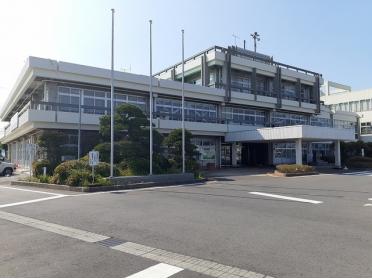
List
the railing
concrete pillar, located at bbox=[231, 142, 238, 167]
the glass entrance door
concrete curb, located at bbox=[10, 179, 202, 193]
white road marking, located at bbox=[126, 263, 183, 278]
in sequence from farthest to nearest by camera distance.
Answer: the glass entrance door
concrete pillar, located at bbox=[231, 142, 238, 167]
the railing
concrete curb, located at bbox=[10, 179, 202, 193]
white road marking, located at bbox=[126, 263, 183, 278]

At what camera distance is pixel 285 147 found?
4162 cm

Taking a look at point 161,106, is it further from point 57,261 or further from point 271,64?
point 57,261

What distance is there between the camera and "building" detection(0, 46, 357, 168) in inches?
1068

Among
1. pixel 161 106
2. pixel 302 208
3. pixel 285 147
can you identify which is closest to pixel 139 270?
→ pixel 302 208

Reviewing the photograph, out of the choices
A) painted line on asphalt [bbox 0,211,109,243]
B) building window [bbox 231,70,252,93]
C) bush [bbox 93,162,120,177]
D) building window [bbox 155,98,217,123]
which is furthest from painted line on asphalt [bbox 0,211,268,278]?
building window [bbox 231,70,252,93]

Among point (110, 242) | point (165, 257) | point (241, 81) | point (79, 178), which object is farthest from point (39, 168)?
point (241, 81)

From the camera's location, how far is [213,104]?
121 ft

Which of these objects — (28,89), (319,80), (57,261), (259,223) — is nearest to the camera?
(57,261)

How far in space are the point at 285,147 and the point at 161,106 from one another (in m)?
16.8

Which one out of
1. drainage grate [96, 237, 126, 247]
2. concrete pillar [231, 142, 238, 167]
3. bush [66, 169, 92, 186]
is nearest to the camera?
drainage grate [96, 237, 126, 247]

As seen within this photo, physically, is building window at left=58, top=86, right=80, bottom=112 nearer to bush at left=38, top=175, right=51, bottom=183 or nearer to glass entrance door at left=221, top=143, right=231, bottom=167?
bush at left=38, top=175, right=51, bottom=183

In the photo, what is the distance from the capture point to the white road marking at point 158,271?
494cm

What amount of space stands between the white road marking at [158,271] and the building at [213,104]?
22469mm

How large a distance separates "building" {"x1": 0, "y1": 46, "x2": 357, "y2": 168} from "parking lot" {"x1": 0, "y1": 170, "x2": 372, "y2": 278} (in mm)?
16298
